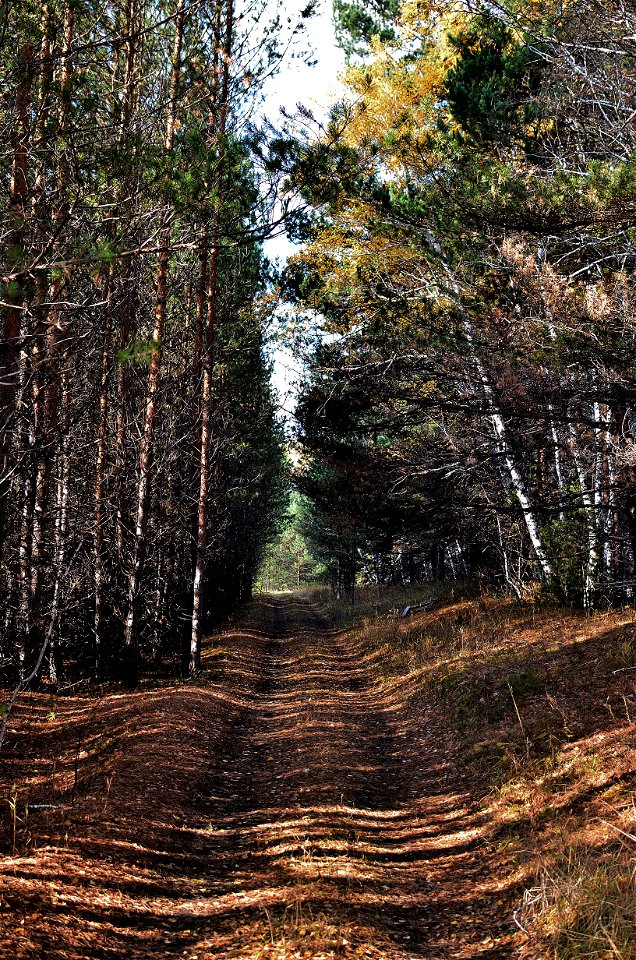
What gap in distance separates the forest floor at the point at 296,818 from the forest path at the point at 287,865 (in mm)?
18

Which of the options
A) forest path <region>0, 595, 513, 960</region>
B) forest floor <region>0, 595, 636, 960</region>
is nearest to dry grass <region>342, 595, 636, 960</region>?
forest floor <region>0, 595, 636, 960</region>

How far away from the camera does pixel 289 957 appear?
146 inches

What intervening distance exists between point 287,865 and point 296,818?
1051 millimetres

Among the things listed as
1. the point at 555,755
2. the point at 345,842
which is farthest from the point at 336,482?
the point at 345,842

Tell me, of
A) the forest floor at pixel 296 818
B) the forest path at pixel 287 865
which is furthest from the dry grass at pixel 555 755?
the forest path at pixel 287 865

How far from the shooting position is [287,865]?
502 centimetres

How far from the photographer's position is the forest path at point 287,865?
3967 millimetres

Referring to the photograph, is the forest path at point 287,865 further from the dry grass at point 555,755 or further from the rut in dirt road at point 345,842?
the dry grass at point 555,755

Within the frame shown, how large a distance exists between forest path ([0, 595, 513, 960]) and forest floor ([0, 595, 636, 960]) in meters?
0.02

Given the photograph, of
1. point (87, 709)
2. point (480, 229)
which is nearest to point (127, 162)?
point (480, 229)

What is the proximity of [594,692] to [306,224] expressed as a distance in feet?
20.4

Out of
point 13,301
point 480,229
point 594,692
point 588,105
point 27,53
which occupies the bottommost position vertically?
point 594,692

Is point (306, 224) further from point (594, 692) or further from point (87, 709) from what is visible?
point (87, 709)

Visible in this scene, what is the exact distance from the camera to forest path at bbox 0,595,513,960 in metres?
3.97
